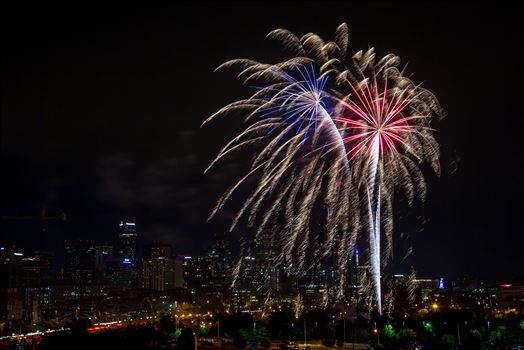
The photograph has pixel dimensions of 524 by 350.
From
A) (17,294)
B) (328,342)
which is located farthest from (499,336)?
(17,294)

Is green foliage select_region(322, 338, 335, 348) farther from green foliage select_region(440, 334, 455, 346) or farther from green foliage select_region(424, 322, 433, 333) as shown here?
green foliage select_region(440, 334, 455, 346)

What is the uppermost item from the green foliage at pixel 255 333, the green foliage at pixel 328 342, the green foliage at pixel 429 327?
the green foliage at pixel 429 327

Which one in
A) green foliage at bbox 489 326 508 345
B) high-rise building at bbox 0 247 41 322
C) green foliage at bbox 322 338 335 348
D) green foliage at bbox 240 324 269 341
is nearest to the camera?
green foliage at bbox 489 326 508 345

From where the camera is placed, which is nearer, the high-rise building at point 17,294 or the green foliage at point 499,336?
the green foliage at point 499,336

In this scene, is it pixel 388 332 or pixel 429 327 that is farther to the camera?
pixel 429 327

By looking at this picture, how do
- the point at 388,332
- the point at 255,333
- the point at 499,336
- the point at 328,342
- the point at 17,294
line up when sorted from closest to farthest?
1. the point at 499,336
2. the point at 388,332
3. the point at 328,342
4. the point at 255,333
5. the point at 17,294

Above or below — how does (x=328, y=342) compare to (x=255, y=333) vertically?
below

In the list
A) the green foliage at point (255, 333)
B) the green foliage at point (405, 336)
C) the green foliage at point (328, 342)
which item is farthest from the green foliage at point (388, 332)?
the green foliage at point (255, 333)

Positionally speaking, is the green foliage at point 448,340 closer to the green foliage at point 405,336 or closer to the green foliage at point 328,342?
the green foliage at point 405,336

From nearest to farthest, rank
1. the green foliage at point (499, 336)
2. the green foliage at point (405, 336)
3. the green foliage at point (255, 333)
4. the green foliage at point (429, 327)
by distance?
the green foliage at point (405, 336) → the green foliage at point (499, 336) → the green foliage at point (429, 327) → the green foliage at point (255, 333)

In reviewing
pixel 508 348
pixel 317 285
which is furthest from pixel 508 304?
pixel 508 348

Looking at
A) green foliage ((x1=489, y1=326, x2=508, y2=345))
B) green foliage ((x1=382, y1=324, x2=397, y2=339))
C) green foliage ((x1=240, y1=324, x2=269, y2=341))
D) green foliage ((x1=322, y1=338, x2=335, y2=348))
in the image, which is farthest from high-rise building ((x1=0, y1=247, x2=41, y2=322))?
green foliage ((x1=489, y1=326, x2=508, y2=345))

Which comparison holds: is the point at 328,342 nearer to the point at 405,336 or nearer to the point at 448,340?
the point at 405,336

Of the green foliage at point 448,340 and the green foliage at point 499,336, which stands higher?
the green foliage at point 448,340
